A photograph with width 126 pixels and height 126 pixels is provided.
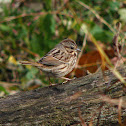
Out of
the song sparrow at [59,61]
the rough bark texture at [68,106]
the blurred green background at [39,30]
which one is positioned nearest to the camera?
the rough bark texture at [68,106]

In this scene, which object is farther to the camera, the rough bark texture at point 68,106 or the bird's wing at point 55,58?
the bird's wing at point 55,58

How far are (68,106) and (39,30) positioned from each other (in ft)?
11.0

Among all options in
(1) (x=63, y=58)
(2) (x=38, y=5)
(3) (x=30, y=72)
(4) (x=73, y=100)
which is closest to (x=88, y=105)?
(4) (x=73, y=100)

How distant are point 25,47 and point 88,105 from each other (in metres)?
3.69

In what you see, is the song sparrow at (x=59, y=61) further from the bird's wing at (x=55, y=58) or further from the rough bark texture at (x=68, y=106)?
the rough bark texture at (x=68, y=106)

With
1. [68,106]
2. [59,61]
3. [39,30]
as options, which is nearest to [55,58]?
[59,61]

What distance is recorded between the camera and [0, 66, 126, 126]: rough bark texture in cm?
271

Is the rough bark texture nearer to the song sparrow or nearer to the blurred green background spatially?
the song sparrow

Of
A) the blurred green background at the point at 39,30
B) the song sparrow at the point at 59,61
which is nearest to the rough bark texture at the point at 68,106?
the song sparrow at the point at 59,61

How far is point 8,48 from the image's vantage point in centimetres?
620

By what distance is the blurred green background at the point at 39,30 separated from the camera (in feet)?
17.3

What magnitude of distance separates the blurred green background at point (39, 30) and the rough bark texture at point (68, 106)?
2.04 metres

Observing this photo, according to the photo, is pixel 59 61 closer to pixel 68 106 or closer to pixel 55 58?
pixel 55 58

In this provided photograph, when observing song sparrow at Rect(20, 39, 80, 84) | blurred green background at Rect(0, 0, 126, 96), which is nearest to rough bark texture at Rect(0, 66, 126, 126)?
song sparrow at Rect(20, 39, 80, 84)
